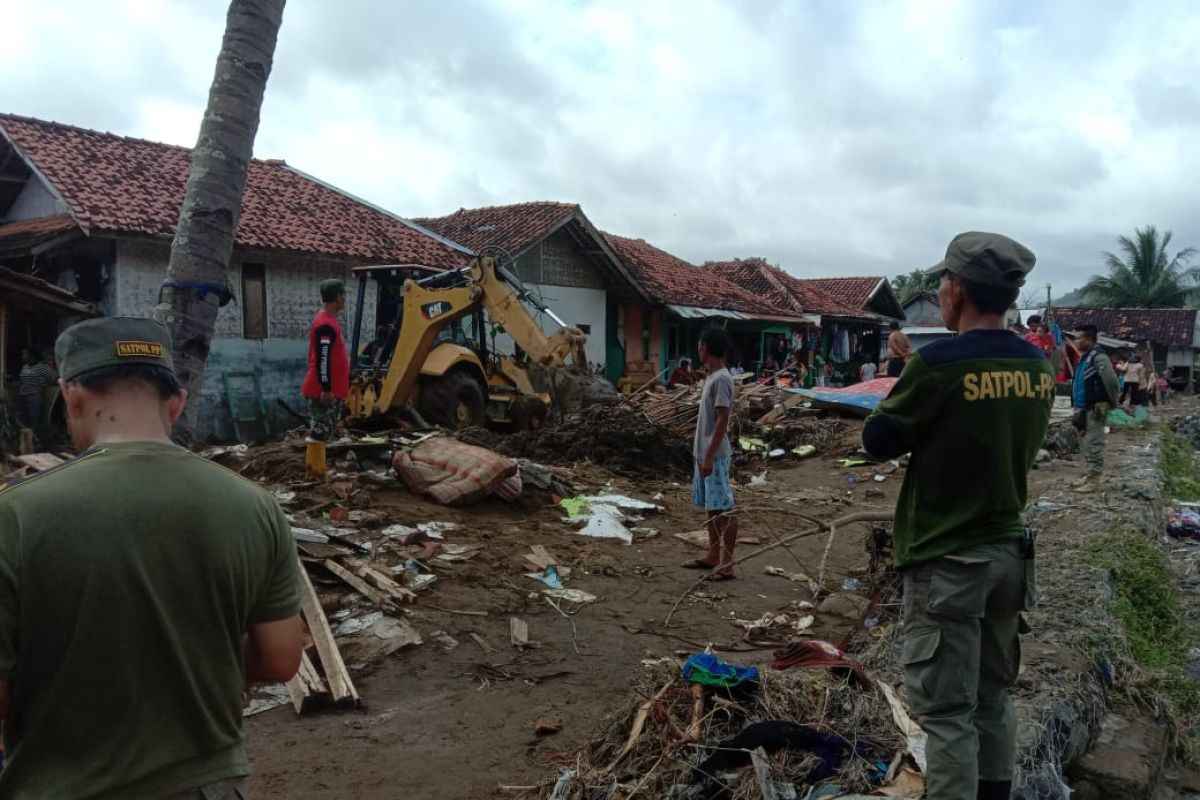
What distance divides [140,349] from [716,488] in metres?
5.29

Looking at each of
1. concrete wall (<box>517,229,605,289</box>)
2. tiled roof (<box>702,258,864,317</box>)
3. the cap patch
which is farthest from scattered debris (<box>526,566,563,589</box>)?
tiled roof (<box>702,258,864,317</box>)

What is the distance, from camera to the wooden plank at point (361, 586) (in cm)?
573

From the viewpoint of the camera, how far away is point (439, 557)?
687 cm

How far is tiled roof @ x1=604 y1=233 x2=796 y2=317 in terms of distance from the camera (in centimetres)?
2402

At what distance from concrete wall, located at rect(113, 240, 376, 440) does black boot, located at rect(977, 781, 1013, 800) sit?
46.6ft

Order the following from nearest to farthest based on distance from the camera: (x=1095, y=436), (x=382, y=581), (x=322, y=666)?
(x=322, y=666), (x=382, y=581), (x=1095, y=436)

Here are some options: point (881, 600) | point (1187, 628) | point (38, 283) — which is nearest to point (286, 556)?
point (881, 600)

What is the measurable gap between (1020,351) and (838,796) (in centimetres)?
159

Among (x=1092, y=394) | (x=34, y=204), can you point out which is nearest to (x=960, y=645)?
(x=1092, y=394)

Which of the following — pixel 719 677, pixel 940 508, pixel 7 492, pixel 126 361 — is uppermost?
pixel 126 361

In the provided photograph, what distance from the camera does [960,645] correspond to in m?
2.55

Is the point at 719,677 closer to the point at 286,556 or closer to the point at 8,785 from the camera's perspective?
the point at 286,556

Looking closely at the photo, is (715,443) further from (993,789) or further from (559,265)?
(559,265)

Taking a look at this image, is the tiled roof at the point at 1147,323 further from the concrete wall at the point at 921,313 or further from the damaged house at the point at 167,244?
the damaged house at the point at 167,244
